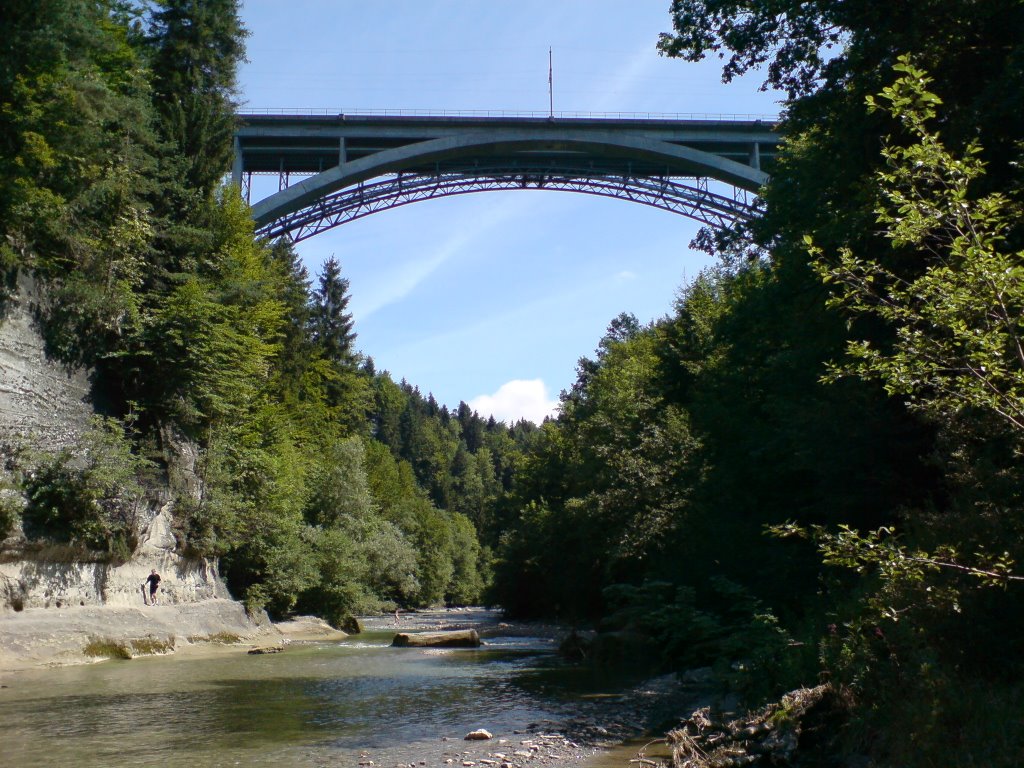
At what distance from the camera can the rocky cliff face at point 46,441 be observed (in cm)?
1859

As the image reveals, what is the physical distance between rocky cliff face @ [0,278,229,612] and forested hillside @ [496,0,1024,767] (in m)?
12.6

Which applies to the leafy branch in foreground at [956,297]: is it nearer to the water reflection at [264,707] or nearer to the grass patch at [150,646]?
the water reflection at [264,707]

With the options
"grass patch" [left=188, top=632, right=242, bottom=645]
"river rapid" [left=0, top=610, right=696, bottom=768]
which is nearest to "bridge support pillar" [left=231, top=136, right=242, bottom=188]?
"grass patch" [left=188, top=632, right=242, bottom=645]

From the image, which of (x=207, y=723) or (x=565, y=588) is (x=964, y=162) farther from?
(x=565, y=588)

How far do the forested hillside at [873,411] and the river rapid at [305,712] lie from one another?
201 centimetres

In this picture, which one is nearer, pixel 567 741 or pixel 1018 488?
pixel 1018 488

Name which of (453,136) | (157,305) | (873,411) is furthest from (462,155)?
(873,411)

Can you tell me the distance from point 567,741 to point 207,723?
463 cm

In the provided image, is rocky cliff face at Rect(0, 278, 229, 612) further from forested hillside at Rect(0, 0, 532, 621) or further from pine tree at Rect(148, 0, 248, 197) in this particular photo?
pine tree at Rect(148, 0, 248, 197)

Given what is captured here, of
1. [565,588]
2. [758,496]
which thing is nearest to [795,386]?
[758,496]

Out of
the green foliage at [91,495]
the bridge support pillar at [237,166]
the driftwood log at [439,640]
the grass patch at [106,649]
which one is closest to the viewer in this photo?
the green foliage at [91,495]

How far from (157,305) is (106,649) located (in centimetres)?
1076

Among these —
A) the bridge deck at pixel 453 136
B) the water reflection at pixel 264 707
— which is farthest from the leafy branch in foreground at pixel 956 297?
the bridge deck at pixel 453 136

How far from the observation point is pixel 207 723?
35.9 feet
